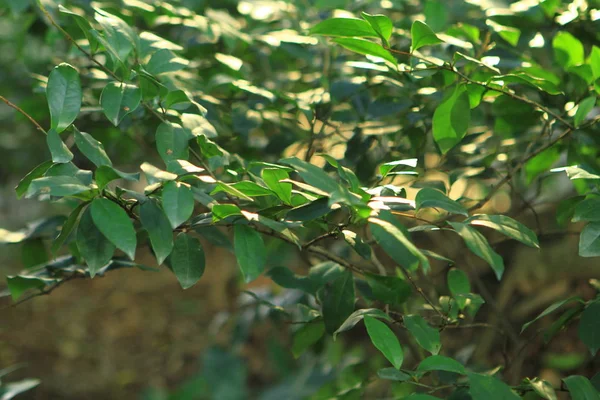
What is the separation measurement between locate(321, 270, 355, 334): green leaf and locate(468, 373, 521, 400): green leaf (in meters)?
0.22

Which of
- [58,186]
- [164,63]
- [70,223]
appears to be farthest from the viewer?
[164,63]

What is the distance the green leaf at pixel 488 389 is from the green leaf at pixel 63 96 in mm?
558

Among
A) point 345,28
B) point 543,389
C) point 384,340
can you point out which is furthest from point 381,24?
point 543,389

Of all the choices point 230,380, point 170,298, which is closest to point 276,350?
point 230,380

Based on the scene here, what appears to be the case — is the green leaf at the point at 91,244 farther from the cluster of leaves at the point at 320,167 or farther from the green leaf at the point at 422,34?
the green leaf at the point at 422,34

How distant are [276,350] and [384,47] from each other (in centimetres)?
185

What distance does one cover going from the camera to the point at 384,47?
833 millimetres

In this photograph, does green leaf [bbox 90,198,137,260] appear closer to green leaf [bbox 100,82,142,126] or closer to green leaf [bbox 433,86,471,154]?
green leaf [bbox 100,82,142,126]

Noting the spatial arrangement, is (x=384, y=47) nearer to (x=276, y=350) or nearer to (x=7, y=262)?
(x=276, y=350)

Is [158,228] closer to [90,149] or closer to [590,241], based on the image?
[90,149]

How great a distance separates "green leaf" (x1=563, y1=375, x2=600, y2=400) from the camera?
2.54 ft

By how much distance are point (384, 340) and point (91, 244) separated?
37 cm

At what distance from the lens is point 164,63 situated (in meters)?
0.90

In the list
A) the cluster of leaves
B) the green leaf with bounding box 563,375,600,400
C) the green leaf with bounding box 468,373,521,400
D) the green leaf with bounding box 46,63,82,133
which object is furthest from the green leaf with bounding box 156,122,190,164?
the green leaf with bounding box 563,375,600,400
